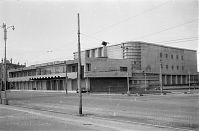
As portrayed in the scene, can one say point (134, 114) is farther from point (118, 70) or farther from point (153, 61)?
point (153, 61)

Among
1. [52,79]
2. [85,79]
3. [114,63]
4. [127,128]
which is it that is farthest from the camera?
[52,79]

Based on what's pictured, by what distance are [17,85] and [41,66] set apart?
87.9 ft

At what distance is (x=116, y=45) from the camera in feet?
303

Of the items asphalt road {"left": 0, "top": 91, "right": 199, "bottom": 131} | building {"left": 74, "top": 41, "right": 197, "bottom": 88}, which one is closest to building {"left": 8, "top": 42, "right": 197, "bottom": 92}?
building {"left": 74, "top": 41, "right": 197, "bottom": 88}

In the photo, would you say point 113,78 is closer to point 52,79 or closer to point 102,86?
point 102,86

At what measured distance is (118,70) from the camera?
78688 mm

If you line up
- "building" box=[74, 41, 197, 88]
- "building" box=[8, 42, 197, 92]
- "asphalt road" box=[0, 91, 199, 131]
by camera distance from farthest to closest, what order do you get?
"building" box=[74, 41, 197, 88] < "building" box=[8, 42, 197, 92] < "asphalt road" box=[0, 91, 199, 131]

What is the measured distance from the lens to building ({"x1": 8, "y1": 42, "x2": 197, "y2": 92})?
74125 mm

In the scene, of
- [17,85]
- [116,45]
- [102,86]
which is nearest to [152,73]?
[116,45]

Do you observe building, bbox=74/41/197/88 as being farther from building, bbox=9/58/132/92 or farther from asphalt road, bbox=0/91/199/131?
asphalt road, bbox=0/91/199/131

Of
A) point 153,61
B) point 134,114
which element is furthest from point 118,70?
point 134,114

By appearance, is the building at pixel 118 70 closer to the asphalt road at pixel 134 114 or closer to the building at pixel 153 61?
the building at pixel 153 61

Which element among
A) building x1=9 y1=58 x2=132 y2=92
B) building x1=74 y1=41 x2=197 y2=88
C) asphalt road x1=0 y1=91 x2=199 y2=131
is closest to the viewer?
asphalt road x1=0 y1=91 x2=199 y2=131

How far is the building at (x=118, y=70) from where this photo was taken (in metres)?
74.1
